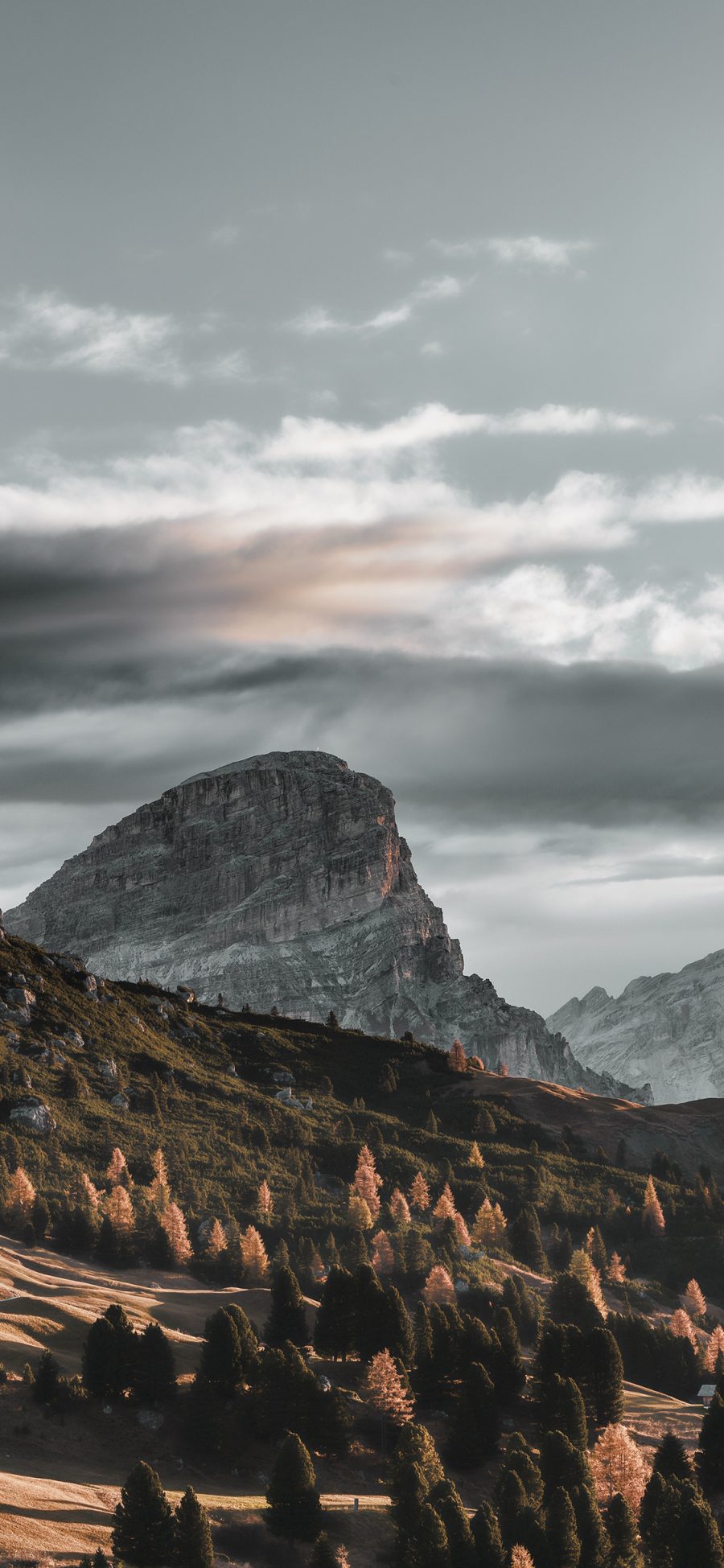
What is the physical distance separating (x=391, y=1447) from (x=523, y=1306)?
152 feet

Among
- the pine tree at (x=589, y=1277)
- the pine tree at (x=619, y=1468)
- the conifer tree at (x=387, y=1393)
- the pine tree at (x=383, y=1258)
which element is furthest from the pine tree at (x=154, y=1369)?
the pine tree at (x=589, y=1277)

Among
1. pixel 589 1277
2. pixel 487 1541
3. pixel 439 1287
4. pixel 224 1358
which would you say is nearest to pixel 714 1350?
pixel 589 1277

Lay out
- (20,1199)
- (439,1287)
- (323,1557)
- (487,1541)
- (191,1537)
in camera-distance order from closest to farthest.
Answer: (191,1537) < (323,1557) < (487,1541) < (439,1287) < (20,1199)

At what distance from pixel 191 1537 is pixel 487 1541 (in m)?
21.5

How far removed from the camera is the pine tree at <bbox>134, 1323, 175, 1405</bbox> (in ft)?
395

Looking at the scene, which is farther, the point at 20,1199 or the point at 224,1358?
the point at 20,1199

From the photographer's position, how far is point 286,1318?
14000cm

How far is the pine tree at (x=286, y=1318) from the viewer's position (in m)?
139

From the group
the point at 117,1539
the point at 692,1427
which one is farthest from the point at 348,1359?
the point at 117,1539

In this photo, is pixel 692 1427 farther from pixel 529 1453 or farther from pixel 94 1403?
pixel 94 1403

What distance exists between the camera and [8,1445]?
107625mm

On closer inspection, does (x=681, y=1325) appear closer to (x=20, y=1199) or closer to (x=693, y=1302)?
(x=693, y=1302)

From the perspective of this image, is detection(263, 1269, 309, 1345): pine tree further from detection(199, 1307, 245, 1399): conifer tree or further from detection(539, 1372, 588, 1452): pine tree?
detection(539, 1372, 588, 1452): pine tree

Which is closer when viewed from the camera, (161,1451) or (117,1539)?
(117,1539)
